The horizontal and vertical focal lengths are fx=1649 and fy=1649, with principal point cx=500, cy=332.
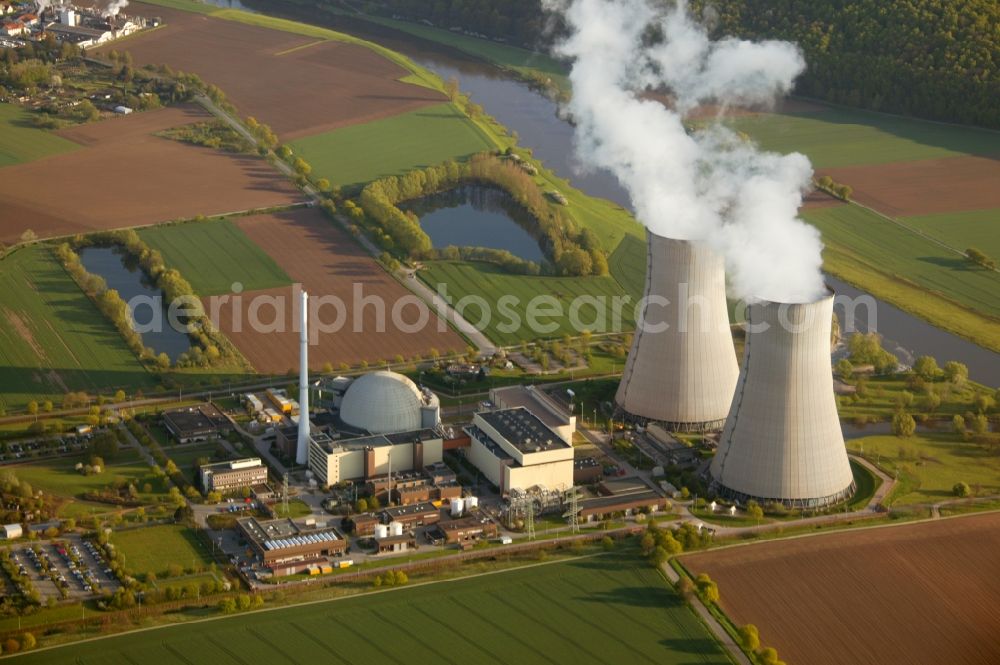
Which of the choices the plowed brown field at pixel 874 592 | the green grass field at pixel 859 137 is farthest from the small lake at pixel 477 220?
the plowed brown field at pixel 874 592

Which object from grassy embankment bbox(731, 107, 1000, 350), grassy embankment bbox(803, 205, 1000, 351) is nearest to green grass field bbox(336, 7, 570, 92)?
grassy embankment bbox(731, 107, 1000, 350)

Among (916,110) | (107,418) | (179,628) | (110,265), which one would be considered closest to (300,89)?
Answer: (110,265)

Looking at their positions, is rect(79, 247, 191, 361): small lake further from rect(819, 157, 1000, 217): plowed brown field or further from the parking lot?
rect(819, 157, 1000, 217): plowed brown field

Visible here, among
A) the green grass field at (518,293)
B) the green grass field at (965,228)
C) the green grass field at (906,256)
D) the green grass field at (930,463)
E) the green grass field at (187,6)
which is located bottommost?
the green grass field at (930,463)

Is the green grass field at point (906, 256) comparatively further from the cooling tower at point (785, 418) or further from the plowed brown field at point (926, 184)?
the cooling tower at point (785, 418)

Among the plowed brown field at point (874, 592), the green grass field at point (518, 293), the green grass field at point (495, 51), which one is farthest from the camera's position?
the green grass field at point (495, 51)

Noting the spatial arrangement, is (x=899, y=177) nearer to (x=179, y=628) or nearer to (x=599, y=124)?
(x=599, y=124)
